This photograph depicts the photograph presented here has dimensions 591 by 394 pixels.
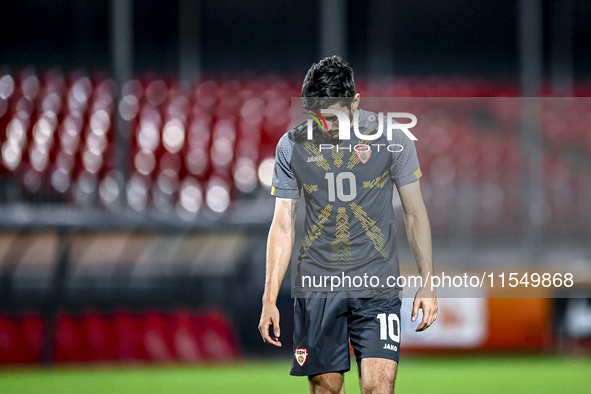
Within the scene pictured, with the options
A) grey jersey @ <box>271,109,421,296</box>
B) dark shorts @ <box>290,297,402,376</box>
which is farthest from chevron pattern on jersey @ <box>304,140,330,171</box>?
dark shorts @ <box>290,297,402,376</box>

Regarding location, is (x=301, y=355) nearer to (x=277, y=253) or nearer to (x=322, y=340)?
(x=322, y=340)

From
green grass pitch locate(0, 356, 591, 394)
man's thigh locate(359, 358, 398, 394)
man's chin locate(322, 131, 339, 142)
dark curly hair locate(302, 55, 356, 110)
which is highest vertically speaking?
dark curly hair locate(302, 55, 356, 110)

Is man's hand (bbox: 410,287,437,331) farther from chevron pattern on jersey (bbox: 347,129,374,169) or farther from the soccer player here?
chevron pattern on jersey (bbox: 347,129,374,169)

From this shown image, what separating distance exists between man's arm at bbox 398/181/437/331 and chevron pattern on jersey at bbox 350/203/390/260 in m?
0.14

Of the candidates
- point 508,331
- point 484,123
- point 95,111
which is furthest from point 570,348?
point 95,111

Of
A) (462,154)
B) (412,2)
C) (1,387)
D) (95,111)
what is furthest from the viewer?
(412,2)

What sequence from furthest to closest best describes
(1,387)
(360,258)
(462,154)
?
(462,154), (1,387), (360,258)

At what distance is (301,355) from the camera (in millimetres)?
3633

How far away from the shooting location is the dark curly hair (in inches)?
140

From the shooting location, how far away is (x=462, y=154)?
10570mm

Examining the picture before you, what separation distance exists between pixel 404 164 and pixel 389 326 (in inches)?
28.5

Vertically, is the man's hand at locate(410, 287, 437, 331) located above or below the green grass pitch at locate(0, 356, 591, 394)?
above

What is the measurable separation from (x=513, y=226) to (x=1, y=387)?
17.4 feet

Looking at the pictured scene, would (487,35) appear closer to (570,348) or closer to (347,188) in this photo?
(570,348)
